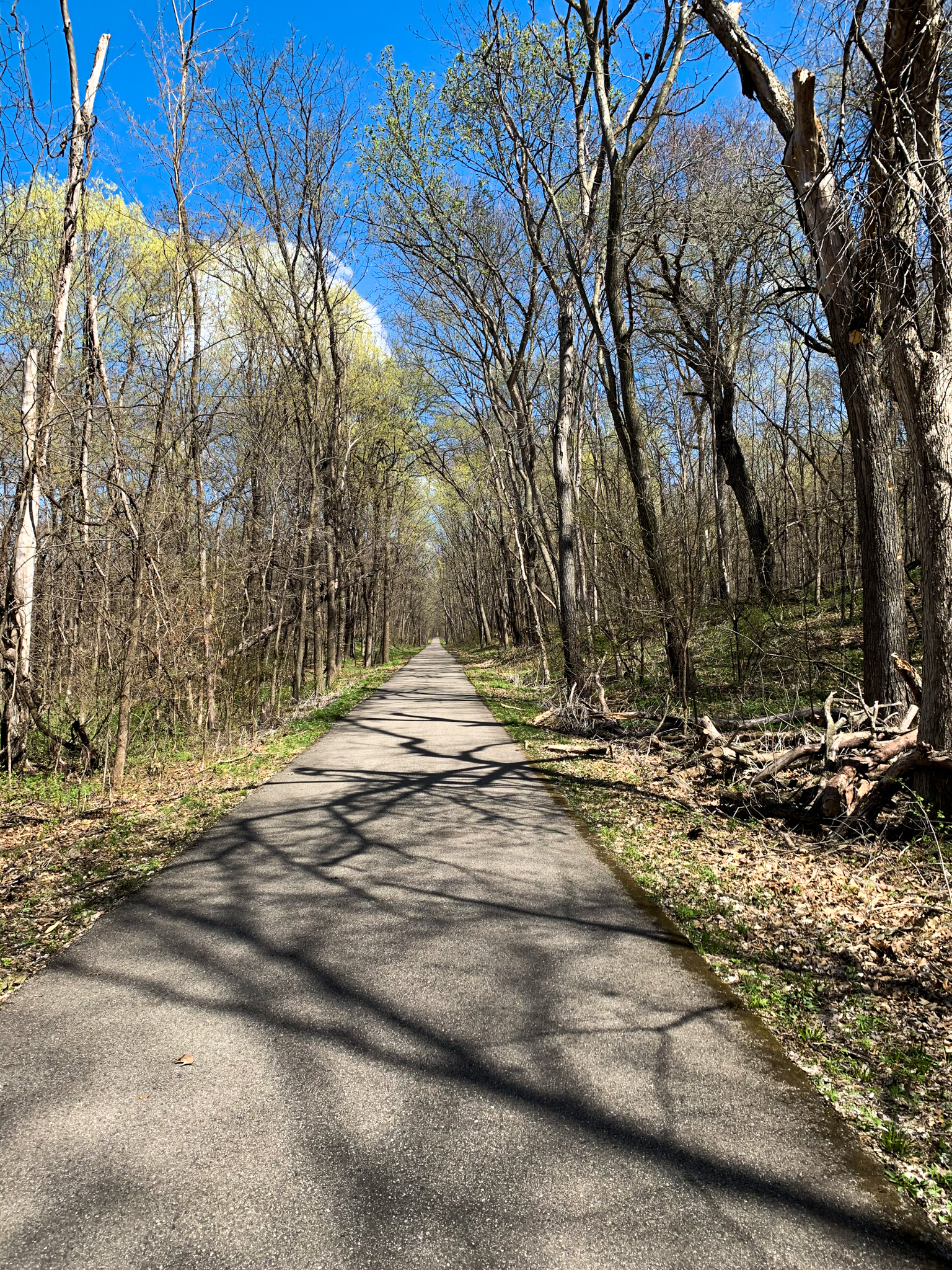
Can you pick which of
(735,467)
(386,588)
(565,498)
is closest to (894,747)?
(565,498)

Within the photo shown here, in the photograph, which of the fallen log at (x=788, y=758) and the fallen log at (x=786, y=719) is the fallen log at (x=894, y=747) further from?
the fallen log at (x=786, y=719)

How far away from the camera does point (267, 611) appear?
1434 centimetres

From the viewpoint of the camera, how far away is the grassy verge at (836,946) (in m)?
2.60

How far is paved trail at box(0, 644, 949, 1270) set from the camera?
78.7 inches

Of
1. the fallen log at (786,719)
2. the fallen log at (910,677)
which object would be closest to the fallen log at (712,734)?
the fallen log at (786,719)

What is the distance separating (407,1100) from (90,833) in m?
4.95

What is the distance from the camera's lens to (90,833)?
20.9 ft

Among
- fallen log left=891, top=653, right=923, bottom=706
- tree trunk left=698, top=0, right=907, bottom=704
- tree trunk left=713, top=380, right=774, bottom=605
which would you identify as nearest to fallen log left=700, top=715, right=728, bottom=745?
tree trunk left=698, top=0, right=907, bottom=704

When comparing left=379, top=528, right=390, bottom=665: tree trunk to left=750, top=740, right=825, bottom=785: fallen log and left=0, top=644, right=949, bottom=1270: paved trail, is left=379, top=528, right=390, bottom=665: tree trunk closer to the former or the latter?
left=750, top=740, right=825, bottom=785: fallen log

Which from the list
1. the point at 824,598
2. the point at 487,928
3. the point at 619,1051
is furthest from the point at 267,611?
the point at 824,598

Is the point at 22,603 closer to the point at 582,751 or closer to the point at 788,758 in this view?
the point at 582,751

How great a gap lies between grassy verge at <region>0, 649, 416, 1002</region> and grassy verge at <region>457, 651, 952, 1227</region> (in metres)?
3.64

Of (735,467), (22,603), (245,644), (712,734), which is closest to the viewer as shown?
(712,734)

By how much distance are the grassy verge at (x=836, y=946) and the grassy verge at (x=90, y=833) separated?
3.64 metres
